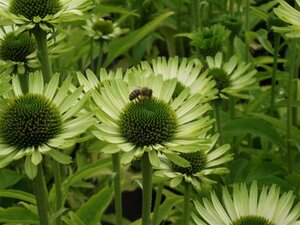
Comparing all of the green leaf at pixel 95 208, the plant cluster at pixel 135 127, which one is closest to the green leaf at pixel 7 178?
the plant cluster at pixel 135 127

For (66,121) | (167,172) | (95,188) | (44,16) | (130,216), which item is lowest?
(130,216)

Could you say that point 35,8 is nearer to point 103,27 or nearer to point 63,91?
point 63,91

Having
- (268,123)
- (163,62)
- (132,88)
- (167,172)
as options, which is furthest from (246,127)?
(132,88)

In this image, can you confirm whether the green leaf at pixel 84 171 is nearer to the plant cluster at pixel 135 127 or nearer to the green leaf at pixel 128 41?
the plant cluster at pixel 135 127

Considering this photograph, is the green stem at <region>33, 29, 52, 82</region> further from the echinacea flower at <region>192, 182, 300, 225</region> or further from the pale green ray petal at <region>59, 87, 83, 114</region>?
the echinacea flower at <region>192, 182, 300, 225</region>

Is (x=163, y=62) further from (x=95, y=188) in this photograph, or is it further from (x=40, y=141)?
(x=95, y=188)

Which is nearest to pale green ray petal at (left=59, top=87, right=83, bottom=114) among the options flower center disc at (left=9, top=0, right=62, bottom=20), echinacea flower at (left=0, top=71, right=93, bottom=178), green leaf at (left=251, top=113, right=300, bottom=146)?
echinacea flower at (left=0, top=71, right=93, bottom=178)
